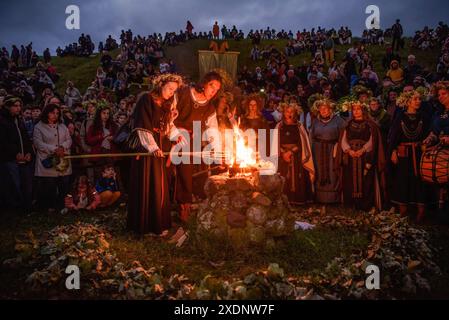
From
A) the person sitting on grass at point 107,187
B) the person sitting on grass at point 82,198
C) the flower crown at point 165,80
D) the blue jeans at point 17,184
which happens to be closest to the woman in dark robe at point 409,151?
the flower crown at point 165,80

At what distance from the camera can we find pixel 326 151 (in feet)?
29.6

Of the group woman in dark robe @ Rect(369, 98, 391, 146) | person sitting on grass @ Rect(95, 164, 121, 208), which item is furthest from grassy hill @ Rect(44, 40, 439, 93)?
person sitting on grass @ Rect(95, 164, 121, 208)

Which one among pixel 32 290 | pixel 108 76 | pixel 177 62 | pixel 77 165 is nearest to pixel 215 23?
pixel 177 62

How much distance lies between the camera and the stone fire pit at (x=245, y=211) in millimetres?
5676

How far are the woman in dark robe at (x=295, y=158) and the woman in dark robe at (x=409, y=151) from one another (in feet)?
5.95

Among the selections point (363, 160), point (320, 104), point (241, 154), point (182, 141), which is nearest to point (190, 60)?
point (320, 104)

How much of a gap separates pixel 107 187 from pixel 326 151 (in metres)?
5.07

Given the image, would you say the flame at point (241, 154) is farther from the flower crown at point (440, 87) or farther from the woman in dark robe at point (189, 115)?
the flower crown at point (440, 87)

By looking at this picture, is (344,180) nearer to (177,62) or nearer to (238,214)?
(238,214)

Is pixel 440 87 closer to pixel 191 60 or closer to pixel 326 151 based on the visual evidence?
pixel 326 151

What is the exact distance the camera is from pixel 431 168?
7055 mm

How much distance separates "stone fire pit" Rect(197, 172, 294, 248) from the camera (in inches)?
223

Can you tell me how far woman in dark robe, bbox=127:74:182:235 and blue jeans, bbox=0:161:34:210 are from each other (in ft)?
10.9
